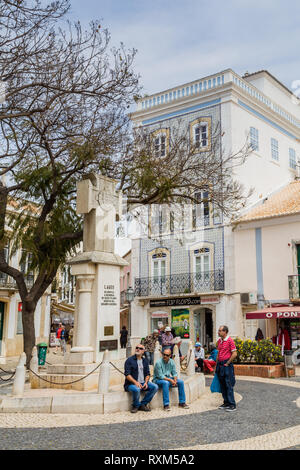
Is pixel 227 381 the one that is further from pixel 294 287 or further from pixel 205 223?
pixel 205 223

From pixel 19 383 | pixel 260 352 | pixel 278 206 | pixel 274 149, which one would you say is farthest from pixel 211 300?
pixel 19 383

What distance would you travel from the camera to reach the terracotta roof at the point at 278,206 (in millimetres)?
22516

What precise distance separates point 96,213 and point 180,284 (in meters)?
15.0

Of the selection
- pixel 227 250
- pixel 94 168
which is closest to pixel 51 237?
pixel 94 168

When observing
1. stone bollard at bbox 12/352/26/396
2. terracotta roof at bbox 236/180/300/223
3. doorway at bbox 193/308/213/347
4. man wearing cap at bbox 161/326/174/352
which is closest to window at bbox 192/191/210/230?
terracotta roof at bbox 236/180/300/223

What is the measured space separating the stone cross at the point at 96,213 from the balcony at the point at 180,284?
1380 centimetres

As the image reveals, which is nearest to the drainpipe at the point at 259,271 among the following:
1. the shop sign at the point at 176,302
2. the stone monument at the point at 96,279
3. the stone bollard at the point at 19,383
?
the shop sign at the point at 176,302

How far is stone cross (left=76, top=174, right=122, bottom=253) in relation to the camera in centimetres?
1049

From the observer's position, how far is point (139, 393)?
832 centimetres

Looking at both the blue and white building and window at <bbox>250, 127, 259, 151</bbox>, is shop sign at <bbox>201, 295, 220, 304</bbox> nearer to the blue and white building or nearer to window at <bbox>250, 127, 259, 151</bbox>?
the blue and white building

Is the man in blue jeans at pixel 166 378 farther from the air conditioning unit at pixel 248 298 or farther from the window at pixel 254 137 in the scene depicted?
the window at pixel 254 137

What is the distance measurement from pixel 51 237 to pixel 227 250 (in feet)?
40.8

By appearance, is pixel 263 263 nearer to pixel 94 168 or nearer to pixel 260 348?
pixel 260 348

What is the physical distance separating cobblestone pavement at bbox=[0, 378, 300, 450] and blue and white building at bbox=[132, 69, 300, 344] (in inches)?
588
